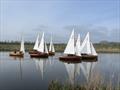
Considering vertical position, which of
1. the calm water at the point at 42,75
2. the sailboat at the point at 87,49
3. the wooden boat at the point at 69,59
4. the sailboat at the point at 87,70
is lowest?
the sailboat at the point at 87,70

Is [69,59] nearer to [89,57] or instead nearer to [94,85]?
[89,57]

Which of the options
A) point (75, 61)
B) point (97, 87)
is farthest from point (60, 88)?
point (75, 61)

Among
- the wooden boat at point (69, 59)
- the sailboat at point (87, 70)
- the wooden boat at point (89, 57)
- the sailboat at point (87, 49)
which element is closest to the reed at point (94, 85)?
the sailboat at point (87, 70)

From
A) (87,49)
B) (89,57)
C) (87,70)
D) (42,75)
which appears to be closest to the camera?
(42,75)

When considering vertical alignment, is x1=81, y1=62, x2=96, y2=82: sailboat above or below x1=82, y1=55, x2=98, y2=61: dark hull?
below

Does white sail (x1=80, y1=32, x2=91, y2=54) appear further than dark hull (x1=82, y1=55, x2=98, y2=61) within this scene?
Yes

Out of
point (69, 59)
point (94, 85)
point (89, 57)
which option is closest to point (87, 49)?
point (89, 57)

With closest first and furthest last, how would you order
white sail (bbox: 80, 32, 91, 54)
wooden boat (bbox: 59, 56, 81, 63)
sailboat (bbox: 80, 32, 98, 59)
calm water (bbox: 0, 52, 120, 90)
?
calm water (bbox: 0, 52, 120, 90) < wooden boat (bbox: 59, 56, 81, 63) < sailboat (bbox: 80, 32, 98, 59) < white sail (bbox: 80, 32, 91, 54)

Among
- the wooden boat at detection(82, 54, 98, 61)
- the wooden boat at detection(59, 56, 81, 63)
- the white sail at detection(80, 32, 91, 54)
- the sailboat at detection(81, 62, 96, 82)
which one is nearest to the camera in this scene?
the sailboat at detection(81, 62, 96, 82)

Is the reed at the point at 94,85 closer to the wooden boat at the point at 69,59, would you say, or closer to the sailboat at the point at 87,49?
the wooden boat at the point at 69,59

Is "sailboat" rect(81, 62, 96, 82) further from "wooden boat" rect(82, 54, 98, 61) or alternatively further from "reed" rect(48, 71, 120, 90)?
"wooden boat" rect(82, 54, 98, 61)

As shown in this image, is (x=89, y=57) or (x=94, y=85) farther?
(x=89, y=57)

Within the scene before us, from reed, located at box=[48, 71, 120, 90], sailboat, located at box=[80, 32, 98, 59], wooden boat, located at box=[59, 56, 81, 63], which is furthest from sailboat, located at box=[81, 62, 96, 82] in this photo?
sailboat, located at box=[80, 32, 98, 59]

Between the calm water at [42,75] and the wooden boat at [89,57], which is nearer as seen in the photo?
the calm water at [42,75]
